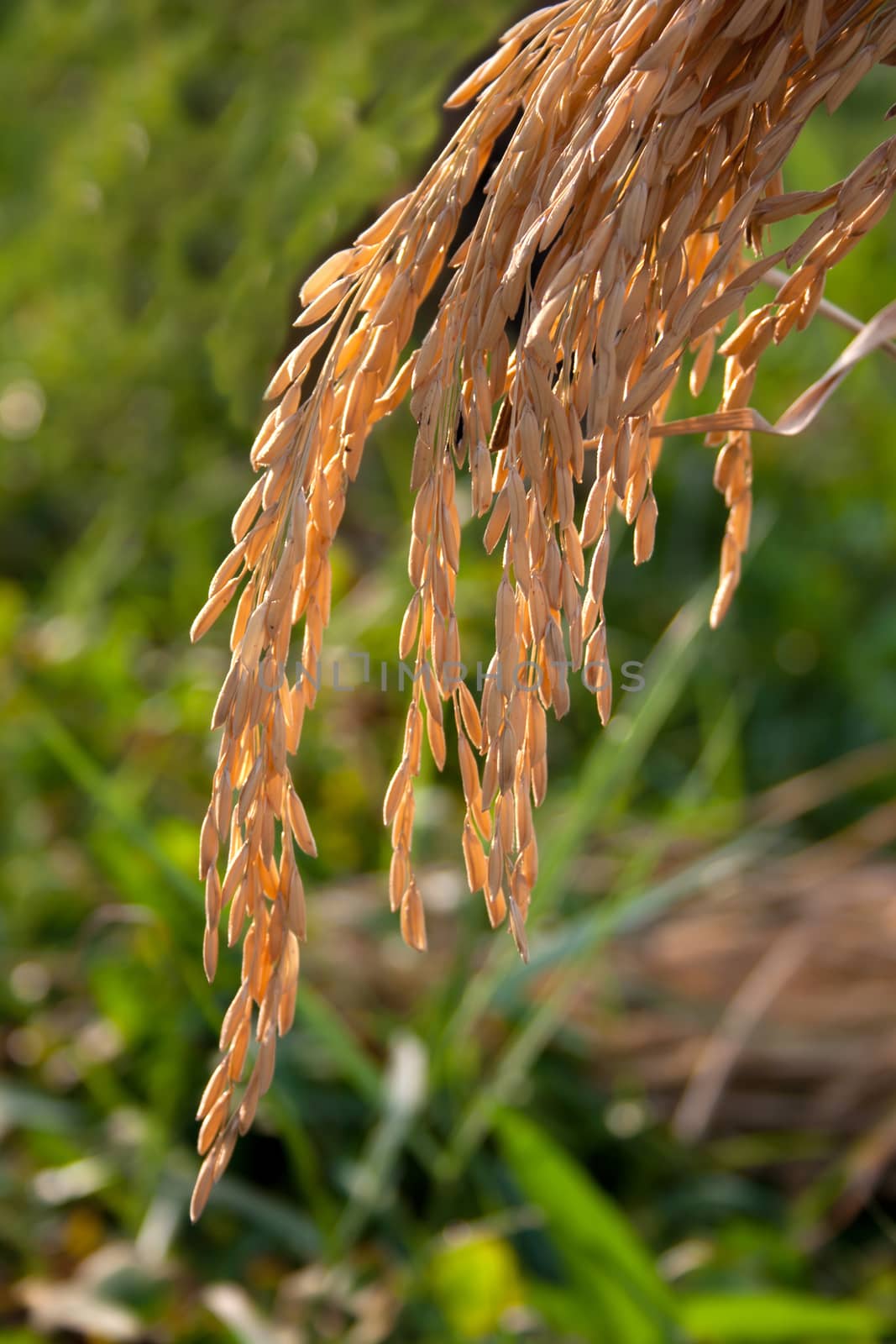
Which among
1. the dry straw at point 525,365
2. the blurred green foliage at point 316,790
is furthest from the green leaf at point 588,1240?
the dry straw at point 525,365

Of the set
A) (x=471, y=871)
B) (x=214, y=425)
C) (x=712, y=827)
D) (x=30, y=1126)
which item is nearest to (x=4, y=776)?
(x=30, y=1126)

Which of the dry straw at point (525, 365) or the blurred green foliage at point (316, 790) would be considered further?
the blurred green foliage at point (316, 790)

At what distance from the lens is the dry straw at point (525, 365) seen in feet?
1.14

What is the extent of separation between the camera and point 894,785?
1.66m

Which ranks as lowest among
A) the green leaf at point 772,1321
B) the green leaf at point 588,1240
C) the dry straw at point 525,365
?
the green leaf at point 772,1321

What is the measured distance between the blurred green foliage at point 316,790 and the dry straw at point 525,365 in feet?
1.59

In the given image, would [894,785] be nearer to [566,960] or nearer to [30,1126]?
[566,960]

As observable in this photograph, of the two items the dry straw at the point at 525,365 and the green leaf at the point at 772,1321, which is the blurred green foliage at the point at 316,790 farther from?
the dry straw at the point at 525,365

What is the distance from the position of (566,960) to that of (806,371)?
1.47 metres

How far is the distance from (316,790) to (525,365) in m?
1.26

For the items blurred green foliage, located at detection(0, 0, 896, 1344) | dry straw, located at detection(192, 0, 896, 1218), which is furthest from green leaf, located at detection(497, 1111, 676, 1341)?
dry straw, located at detection(192, 0, 896, 1218)

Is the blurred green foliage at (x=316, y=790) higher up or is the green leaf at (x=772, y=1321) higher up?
the blurred green foliage at (x=316, y=790)

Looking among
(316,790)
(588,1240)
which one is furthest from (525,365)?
(316,790)

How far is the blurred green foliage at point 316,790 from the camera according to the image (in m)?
0.92
